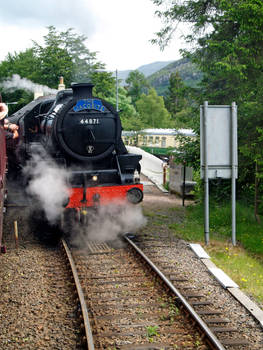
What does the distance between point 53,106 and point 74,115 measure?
903 mm

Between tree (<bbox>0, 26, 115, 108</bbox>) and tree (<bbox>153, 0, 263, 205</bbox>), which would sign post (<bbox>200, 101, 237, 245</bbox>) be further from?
tree (<bbox>0, 26, 115, 108</bbox>)

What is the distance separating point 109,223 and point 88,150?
6.74 feet

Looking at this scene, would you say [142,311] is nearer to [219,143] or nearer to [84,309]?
[84,309]

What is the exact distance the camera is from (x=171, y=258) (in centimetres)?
795

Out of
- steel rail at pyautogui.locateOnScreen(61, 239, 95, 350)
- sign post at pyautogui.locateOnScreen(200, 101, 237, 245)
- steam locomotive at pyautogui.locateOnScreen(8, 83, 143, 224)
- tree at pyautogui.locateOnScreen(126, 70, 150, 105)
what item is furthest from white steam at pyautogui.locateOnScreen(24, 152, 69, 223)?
tree at pyautogui.locateOnScreen(126, 70, 150, 105)

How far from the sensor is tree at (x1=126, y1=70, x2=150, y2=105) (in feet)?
305

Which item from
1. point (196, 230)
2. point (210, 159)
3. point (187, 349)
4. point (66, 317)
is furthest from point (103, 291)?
point (196, 230)

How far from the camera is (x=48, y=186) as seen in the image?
348 inches

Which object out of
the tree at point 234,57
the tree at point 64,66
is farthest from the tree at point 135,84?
the tree at point 234,57

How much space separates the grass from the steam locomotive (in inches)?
75.1

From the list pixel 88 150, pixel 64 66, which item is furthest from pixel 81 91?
pixel 64 66

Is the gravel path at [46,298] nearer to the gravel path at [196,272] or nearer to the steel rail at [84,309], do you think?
the gravel path at [196,272]

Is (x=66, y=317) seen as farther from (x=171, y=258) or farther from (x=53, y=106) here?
(x=53, y=106)

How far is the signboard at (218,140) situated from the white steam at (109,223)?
210cm
